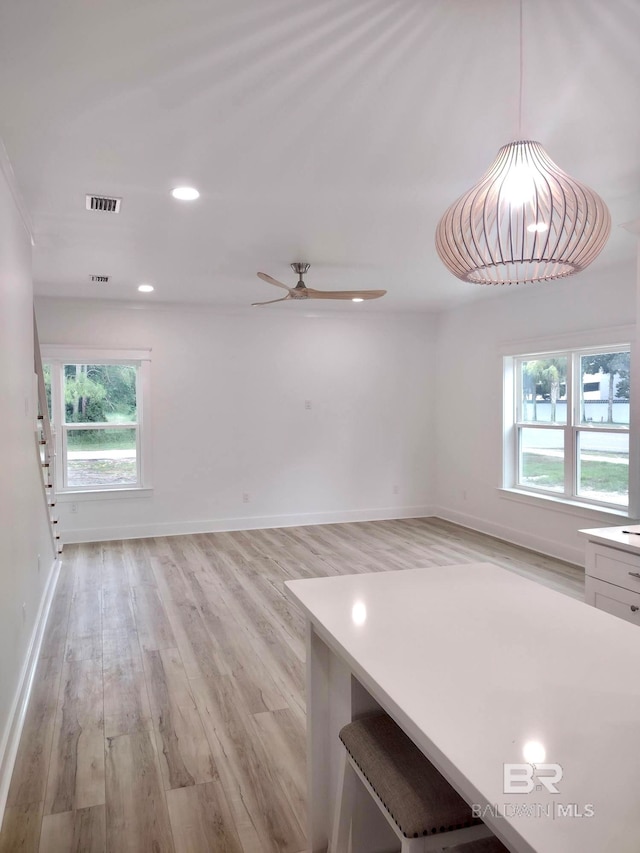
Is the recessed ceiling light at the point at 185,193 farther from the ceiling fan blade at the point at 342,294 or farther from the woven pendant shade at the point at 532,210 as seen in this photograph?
the woven pendant shade at the point at 532,210

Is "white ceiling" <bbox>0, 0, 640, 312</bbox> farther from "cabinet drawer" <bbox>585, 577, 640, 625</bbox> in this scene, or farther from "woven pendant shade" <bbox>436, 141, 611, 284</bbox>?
"cabinet drawer" <bbox>585, 577, 640, 625</bbox>

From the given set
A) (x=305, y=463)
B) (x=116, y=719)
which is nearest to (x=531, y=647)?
(x=116, y=719)

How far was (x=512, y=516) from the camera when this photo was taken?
6.30m

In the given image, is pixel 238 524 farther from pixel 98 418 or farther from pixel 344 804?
pixel 344 804

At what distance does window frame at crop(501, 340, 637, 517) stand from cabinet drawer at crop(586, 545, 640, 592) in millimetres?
1148

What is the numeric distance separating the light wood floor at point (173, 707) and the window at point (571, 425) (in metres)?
0.81

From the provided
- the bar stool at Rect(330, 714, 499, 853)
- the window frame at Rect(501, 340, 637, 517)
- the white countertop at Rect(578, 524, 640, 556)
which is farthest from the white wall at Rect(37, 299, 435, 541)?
the bar stool at Rect(330, 714, 499, 853)

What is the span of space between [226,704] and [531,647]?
198cm

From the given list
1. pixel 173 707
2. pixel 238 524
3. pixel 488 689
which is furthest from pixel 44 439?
pixel 488 689

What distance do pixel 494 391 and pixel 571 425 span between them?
1132mm

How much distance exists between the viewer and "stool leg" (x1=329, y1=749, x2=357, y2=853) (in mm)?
1602

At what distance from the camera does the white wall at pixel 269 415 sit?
22.0ft

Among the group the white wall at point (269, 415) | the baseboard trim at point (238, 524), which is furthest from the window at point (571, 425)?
the baseboard trim at point (238, 524)

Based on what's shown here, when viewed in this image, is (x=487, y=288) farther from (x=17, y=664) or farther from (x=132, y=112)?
(x=17, y=664)
